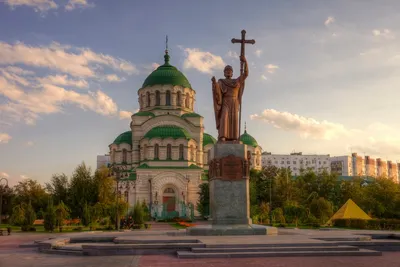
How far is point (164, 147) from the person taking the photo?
173 feet

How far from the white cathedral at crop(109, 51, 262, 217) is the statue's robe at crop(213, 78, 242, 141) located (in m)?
33.3

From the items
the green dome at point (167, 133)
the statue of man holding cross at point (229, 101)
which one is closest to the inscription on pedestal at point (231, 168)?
the statue of man holding cross at point (229, 101)

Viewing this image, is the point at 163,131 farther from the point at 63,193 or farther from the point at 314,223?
the point at 314,223

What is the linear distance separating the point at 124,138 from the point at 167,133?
26.4 ft

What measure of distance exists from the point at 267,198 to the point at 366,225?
19361 mm

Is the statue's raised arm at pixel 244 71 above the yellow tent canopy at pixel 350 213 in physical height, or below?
above

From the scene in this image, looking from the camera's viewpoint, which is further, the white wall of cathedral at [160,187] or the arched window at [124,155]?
the arched window at [124,155]

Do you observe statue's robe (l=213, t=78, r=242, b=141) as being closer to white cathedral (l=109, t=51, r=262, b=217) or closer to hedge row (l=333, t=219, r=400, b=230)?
hedge row (l=333, t=219, r=400, b=230)

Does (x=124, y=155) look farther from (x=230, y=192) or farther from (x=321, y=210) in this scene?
(x=230, y=192)

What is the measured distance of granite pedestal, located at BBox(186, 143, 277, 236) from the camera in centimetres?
1573

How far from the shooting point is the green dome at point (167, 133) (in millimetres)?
52938

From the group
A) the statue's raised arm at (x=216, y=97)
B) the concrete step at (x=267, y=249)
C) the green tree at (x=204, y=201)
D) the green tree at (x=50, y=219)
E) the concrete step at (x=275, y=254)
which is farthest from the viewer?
the green tree at (x=204, y=201)

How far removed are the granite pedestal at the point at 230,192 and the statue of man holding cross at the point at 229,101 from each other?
0.68 m

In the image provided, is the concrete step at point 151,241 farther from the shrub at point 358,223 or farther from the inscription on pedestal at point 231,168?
the shrub at point 358,223
